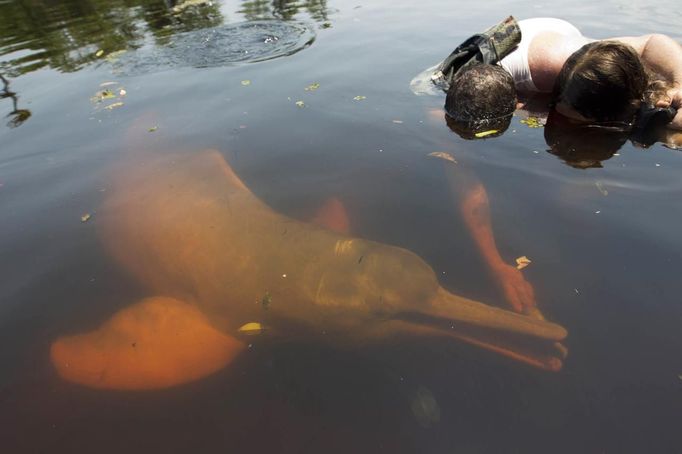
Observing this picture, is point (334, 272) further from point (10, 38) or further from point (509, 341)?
point (10, 38)

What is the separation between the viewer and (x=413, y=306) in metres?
2.39

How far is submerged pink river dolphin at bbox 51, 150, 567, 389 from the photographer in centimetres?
221

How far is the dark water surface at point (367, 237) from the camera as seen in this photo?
1.85 m

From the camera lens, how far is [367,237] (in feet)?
9.64

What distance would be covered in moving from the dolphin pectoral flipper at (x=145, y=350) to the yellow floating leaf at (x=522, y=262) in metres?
1.70

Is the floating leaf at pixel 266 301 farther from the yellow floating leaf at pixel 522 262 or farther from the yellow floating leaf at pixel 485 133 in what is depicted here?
the yellow floating leaf at pixel 485 133

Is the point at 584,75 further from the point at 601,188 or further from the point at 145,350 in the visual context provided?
the point at 145,350

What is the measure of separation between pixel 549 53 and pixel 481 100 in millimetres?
1002

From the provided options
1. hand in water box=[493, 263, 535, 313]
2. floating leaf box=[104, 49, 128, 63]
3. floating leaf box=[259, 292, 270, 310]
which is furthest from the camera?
floating leaf box=[104, 49, 128, 63]

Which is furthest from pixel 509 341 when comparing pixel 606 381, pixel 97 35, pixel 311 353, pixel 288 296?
pixel 97 35

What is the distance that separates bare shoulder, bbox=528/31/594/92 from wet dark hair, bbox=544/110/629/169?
61 centimetres

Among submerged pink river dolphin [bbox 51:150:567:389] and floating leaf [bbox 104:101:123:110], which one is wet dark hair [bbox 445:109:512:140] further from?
floating leaf [bbox 104:101:123:110]

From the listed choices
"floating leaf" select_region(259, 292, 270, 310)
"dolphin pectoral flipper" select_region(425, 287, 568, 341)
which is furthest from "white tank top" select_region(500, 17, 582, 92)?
"floating leaf" select_region(259, 292, 270, 310)

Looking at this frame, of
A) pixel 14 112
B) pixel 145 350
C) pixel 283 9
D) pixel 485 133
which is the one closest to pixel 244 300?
pixel 145 350
